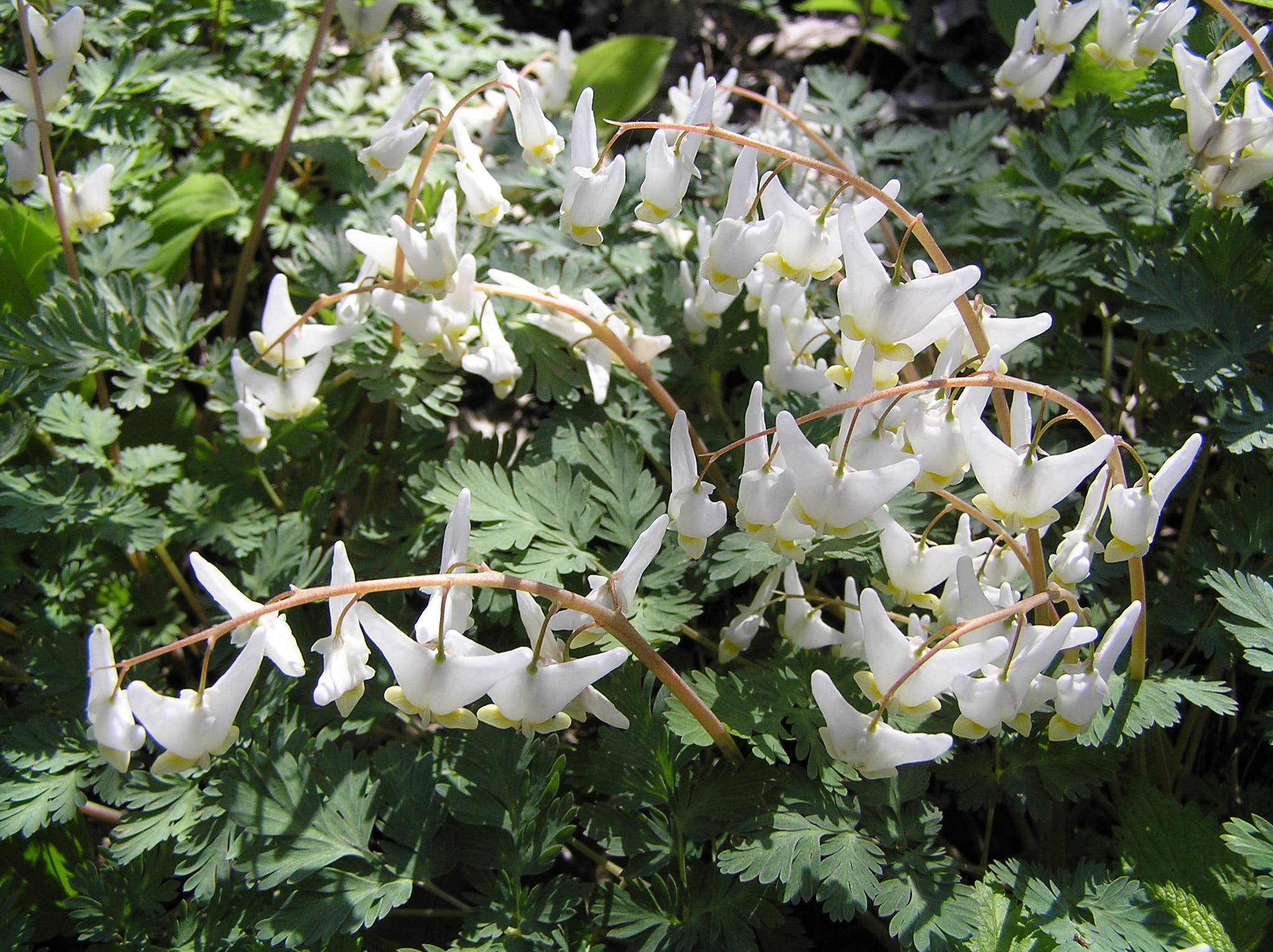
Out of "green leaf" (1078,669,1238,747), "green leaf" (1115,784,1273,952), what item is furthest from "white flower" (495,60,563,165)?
"green leaf" (1115,784,1273,952)

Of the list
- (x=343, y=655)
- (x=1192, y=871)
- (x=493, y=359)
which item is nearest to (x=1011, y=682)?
(x=1192, y=871)

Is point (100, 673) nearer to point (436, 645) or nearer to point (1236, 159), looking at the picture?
point (436, 645)

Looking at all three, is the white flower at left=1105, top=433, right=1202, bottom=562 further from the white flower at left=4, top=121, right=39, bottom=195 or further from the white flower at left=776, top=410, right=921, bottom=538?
the white flower at left=4, top=121, right=39, bottom=195

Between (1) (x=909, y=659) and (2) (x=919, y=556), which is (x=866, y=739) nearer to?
(1) (x=909, y=659)

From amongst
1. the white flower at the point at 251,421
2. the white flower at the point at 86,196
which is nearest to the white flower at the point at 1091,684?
the white flower at the point at 251,421

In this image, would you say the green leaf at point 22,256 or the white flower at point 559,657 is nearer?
the white flower at point 559,657

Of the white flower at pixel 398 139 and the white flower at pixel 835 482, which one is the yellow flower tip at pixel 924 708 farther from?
the white flower at pixel 398 139
